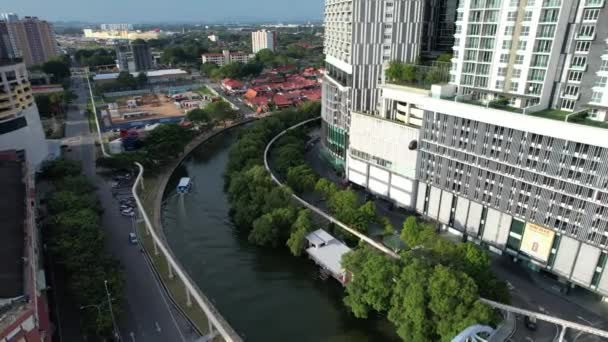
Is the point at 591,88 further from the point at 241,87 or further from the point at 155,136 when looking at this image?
the point at 241,87

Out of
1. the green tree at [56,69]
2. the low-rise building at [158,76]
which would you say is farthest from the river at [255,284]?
the green tree at [56,69]

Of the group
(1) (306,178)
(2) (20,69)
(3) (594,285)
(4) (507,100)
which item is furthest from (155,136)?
(3) (594,285)

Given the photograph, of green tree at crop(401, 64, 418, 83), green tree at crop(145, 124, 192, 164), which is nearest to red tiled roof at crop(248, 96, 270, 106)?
green tree at crop(145, 124, 192, 164)

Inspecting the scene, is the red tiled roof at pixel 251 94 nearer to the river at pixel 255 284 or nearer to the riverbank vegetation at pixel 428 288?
the river at pixel 255 284

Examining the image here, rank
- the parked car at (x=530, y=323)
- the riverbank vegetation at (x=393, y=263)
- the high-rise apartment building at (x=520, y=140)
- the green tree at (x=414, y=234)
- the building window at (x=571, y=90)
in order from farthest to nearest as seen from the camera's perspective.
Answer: the green tree at (x=414, y=234), the building window at (x=571, y=90), the high-rise apartment building at (x=520, y=140), the parked car at (x=530, y=323), the riverbank vegetation at (x=393, y=263)

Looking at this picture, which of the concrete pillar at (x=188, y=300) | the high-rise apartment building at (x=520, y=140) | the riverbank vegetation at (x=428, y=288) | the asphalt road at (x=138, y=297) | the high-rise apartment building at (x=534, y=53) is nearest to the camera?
the riverbank vegetation at (x=428, y=288)

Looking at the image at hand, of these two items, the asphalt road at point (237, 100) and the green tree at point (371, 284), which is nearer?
the green tree at point (371, 284)

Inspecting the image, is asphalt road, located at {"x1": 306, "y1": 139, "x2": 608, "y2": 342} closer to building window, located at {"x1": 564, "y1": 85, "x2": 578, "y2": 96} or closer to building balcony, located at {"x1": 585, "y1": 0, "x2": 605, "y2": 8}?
building window, located at {"x1": 564, "y1": 85, "x2": 578, "y2": 96}
